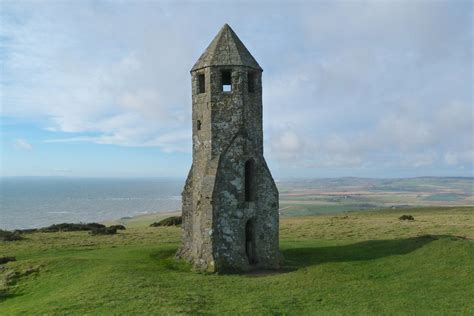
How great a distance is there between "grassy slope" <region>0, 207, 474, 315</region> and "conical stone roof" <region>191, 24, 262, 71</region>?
11.4 meters

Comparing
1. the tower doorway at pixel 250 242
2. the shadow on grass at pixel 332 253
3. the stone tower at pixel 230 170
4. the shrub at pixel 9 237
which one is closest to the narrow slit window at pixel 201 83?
the stone tower at pixel 230 170

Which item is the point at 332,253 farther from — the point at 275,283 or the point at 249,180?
the point at 275,283

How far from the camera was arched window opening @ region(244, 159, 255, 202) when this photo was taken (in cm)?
2519

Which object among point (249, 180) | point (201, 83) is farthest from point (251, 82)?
Result: point (249, 180)

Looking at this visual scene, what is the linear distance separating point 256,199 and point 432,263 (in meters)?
9.76

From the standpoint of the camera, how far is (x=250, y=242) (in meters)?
25.0

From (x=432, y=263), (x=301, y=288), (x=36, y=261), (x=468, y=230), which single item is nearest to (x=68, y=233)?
(x=36, y=261)

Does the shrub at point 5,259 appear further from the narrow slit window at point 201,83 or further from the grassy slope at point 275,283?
the narrow slit window at point 201,83

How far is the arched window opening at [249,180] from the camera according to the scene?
25.2m

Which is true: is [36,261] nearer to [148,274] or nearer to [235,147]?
[148,274]

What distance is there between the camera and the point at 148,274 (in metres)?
21.5

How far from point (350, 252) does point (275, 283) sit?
8.50 metres

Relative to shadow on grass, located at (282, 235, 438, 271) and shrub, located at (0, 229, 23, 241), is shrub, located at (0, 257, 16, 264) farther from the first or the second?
shadow on grass, located at (282, 235, 438, 271)

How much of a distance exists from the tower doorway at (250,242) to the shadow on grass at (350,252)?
73.8 inches
